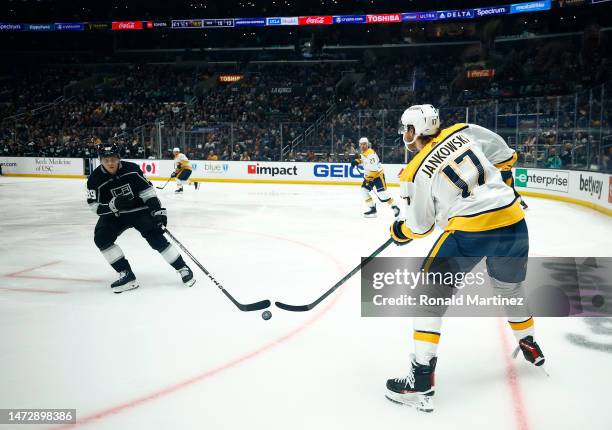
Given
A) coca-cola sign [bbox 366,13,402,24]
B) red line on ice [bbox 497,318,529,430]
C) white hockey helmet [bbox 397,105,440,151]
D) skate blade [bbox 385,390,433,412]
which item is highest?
coca-cola sign [bbox 366,13,402,24]

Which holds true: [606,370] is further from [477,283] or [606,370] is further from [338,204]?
[338,204]

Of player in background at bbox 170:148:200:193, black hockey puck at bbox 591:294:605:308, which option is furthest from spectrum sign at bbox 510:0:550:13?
black hockey puck at bbox 591:294:605:308

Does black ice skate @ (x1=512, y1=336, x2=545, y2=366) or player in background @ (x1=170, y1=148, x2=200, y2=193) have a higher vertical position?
player in background @ (x1=170, y1=148, x2=200, y2=193)

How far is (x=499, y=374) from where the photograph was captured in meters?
2.90

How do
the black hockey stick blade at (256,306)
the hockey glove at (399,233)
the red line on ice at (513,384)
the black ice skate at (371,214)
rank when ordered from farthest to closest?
1. the black ice skate at (371,214)
2. the black hockey stick blade at (256,306)
3. the hockey glove at (399,233)
4. the red line on ice at (513,384)

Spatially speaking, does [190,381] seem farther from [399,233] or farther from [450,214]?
[450,214]

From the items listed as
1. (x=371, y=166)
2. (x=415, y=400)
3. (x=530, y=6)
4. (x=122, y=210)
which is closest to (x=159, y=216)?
(x=122, y=210)

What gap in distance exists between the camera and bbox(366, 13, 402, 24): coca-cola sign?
23062 mm

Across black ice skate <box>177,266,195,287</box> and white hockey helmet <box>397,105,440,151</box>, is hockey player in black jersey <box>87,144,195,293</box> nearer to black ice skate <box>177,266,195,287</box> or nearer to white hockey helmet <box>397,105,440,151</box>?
black ice skate <box>177,266,195,287</box>

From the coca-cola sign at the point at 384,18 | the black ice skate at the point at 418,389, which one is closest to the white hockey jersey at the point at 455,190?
the black ice skate at the point at 418,389

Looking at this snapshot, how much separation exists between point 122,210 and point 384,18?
21630 mm

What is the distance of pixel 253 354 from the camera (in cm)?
317

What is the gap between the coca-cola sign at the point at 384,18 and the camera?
23.1 metres

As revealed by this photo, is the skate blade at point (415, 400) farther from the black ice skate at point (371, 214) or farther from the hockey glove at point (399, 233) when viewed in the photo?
the black ice skate at point (371, 214)
